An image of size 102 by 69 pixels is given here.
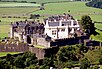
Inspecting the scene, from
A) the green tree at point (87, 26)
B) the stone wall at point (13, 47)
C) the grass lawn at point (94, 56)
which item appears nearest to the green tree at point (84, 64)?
the grass lawn at point (94, 56)

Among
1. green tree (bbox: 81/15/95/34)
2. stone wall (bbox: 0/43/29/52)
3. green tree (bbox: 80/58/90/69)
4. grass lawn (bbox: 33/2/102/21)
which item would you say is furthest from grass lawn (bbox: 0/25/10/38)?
grass lawn (bbox: 33/2/102/21)

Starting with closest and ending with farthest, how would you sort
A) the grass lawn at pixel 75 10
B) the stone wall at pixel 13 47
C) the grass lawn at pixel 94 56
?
the grass lawn at pixel 94 56
the stone wall at pixel 13 47
the grass lawn at pixel 75 10

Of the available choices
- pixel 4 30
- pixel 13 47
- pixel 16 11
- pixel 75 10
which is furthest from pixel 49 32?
pixel 75 10

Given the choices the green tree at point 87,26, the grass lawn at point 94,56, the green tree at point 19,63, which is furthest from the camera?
the green tree at point 87,26

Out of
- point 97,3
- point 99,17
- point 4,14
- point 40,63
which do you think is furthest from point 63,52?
point 97,3

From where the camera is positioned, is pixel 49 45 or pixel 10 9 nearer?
pixel 49 45

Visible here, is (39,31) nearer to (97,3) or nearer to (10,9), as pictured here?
(10,9)

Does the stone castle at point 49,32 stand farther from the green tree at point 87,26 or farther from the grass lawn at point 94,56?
the grass lawn at point 94,56

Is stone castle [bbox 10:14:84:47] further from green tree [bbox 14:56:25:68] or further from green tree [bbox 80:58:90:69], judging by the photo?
Answer: green tree [bbox 80:58:90:69]
